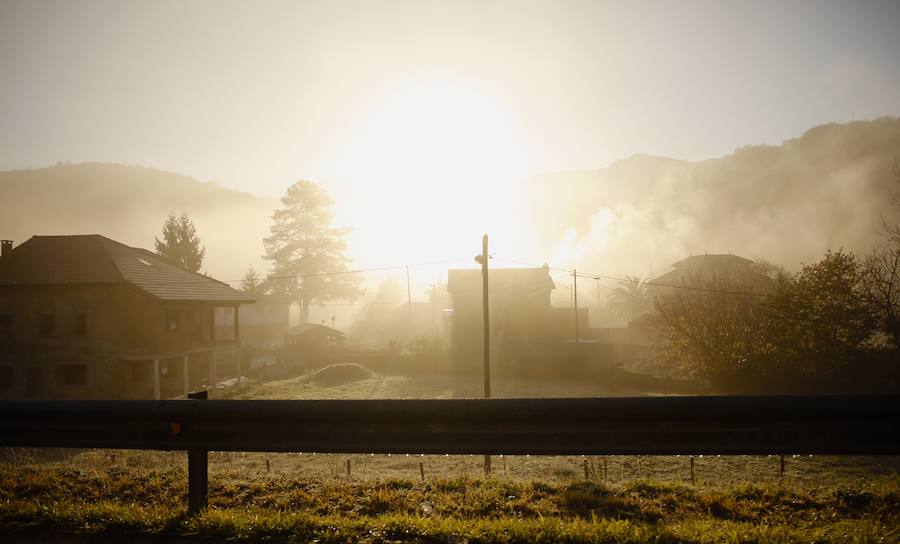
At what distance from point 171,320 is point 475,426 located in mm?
33877

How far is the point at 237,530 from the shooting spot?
11.8 feet

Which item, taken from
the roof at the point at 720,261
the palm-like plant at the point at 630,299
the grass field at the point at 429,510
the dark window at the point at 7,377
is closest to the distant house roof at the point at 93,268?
the dark window at the point at 7,377

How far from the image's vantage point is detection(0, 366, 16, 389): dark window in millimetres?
29781

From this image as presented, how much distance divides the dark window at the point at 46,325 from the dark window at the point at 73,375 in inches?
85.5

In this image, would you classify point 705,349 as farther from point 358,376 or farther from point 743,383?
point 358,376

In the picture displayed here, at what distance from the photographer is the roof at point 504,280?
4862 cm

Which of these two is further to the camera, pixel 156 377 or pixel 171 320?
pixel 171 320

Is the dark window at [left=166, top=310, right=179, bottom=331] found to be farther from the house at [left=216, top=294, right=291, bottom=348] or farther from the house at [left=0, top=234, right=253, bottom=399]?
the house at [left=216, top=294, right=291, bottom=348]

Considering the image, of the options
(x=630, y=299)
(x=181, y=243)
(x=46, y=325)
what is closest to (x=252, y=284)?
(x=181, y=243)

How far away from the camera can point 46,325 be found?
98.5 feet

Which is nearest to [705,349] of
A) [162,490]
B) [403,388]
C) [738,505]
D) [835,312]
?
[835,312]

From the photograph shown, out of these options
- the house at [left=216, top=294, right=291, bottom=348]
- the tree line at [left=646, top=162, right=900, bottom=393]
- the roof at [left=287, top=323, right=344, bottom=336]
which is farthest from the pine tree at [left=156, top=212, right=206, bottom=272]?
the tree line at [left=646, top=162, right=900, bottom=393]

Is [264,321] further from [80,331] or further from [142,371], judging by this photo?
[80,331]

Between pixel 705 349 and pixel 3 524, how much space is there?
32616 millimetres
